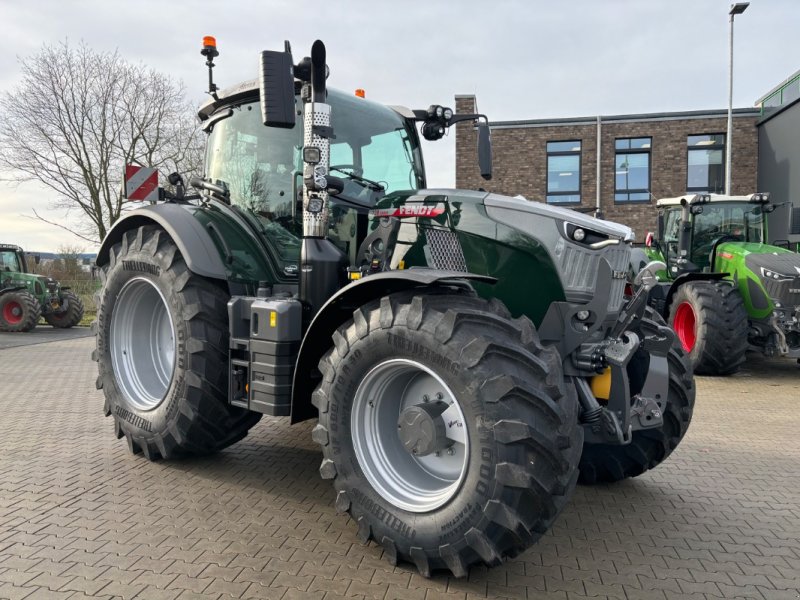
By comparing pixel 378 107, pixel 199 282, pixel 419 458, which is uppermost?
pixel 378 107

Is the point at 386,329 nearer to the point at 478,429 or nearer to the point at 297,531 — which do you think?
the point at 478,429

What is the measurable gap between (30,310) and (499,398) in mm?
16037

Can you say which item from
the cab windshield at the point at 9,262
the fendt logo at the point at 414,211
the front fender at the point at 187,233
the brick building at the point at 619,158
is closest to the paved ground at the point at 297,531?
the front fender at the point at 187,233

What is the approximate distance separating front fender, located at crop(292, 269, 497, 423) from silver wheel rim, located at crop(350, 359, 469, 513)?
16.2 inches

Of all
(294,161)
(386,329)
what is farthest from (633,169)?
(386,329)

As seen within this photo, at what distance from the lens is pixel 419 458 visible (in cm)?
325

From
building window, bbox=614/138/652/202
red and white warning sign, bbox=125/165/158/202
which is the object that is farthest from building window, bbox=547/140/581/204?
red and white warning sign, bbox=125/165/158/202

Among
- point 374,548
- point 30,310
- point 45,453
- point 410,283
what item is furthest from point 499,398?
point 30,310

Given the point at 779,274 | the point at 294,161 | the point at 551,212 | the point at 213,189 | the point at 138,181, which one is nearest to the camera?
the point at 551,212

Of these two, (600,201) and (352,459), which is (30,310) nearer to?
(352,459)

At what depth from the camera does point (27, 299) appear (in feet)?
50.8

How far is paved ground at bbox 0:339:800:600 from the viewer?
9.42ft

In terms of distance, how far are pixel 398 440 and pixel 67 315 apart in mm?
16714

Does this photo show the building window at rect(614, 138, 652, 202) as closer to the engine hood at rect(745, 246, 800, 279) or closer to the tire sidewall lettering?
the engine hood at rect(745, 246, 800, 279)
